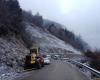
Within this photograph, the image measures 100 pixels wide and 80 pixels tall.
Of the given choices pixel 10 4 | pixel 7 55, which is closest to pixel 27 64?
pixel 7 55

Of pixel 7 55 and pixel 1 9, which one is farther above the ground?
pixel 1 9

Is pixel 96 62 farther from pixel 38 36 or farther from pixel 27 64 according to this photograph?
pixel 38 36

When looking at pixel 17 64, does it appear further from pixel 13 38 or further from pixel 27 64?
pixel 13 38

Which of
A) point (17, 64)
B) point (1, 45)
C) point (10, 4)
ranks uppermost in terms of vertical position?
point (10, 4)

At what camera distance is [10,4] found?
51.0 metres

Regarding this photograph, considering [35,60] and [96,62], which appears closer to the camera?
[96,62]

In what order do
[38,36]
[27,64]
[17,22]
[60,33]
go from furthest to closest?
[60,33] → [38,36] → [17,22] → [27,64]

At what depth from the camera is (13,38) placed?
43688mm

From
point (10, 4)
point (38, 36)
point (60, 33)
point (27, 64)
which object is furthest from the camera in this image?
point (60, 33)

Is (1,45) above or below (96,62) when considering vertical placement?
above

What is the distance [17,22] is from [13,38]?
4.96 m

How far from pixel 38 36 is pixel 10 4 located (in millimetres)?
57254

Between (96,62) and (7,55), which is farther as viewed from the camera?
(7,55)

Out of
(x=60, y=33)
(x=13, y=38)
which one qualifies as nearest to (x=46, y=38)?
(x=60, y=33)
